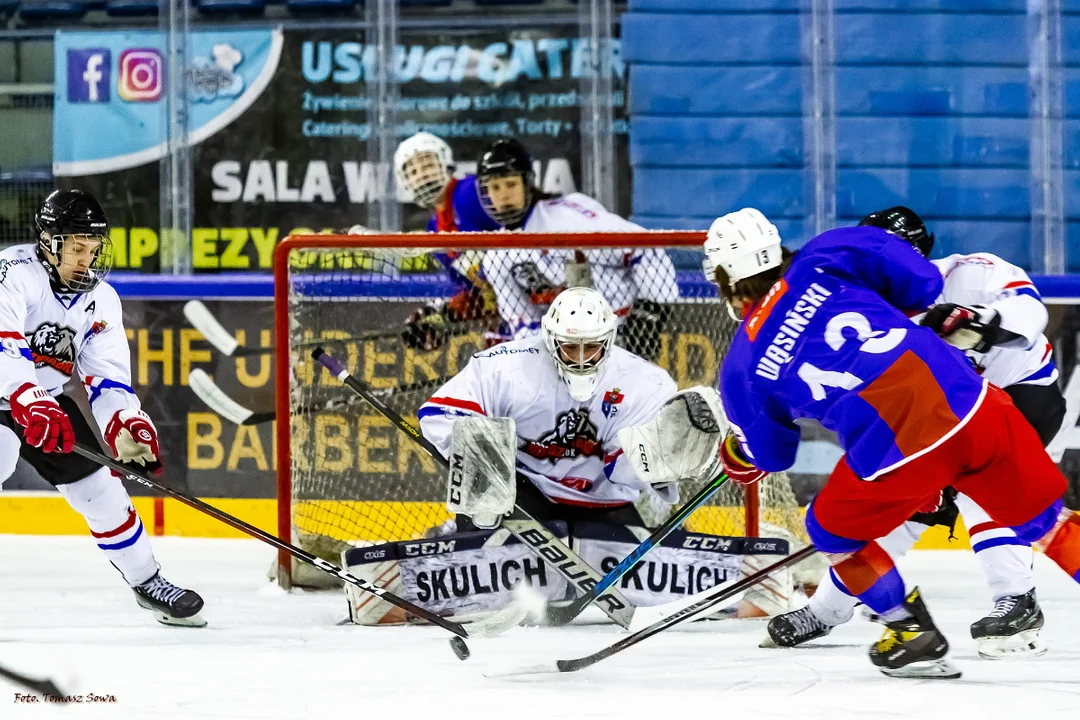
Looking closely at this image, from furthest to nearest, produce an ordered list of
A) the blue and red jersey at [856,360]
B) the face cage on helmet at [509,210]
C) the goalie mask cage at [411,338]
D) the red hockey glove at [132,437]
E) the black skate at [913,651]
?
the face cage on helmet at [509,210] → the goalie mask cage at [411,338] → the red hockey glove at [132,437] → the black skate at [913,651] → the blue and red jersey at [856,360]

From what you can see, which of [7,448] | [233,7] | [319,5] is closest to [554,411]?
[7,448]

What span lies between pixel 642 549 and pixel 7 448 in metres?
1.58

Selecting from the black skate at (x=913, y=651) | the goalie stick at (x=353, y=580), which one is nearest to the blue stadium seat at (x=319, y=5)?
the goalie stick at (x=353, y=580)

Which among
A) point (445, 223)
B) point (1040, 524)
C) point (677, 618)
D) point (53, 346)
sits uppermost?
point (445, 223)

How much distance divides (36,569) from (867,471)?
2.75 meters

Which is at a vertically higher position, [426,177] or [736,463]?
[426,177]

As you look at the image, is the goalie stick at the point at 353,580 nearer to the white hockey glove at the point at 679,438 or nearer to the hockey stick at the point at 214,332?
the white hockey glove at the point at 679,438

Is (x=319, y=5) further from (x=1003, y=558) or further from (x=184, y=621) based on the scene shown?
(x=1003, y=558)

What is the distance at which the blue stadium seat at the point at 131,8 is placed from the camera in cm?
534

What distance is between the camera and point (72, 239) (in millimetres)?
3639

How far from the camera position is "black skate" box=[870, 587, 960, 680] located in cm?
294

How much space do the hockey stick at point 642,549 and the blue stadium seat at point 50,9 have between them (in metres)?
3.06

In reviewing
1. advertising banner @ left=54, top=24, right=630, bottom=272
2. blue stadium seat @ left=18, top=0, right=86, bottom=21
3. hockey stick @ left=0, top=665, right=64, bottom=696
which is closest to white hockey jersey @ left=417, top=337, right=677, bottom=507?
hockey stick @ left=0, top=665, right=64, bottom=696

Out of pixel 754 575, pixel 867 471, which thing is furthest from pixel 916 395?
pixel 754 575
